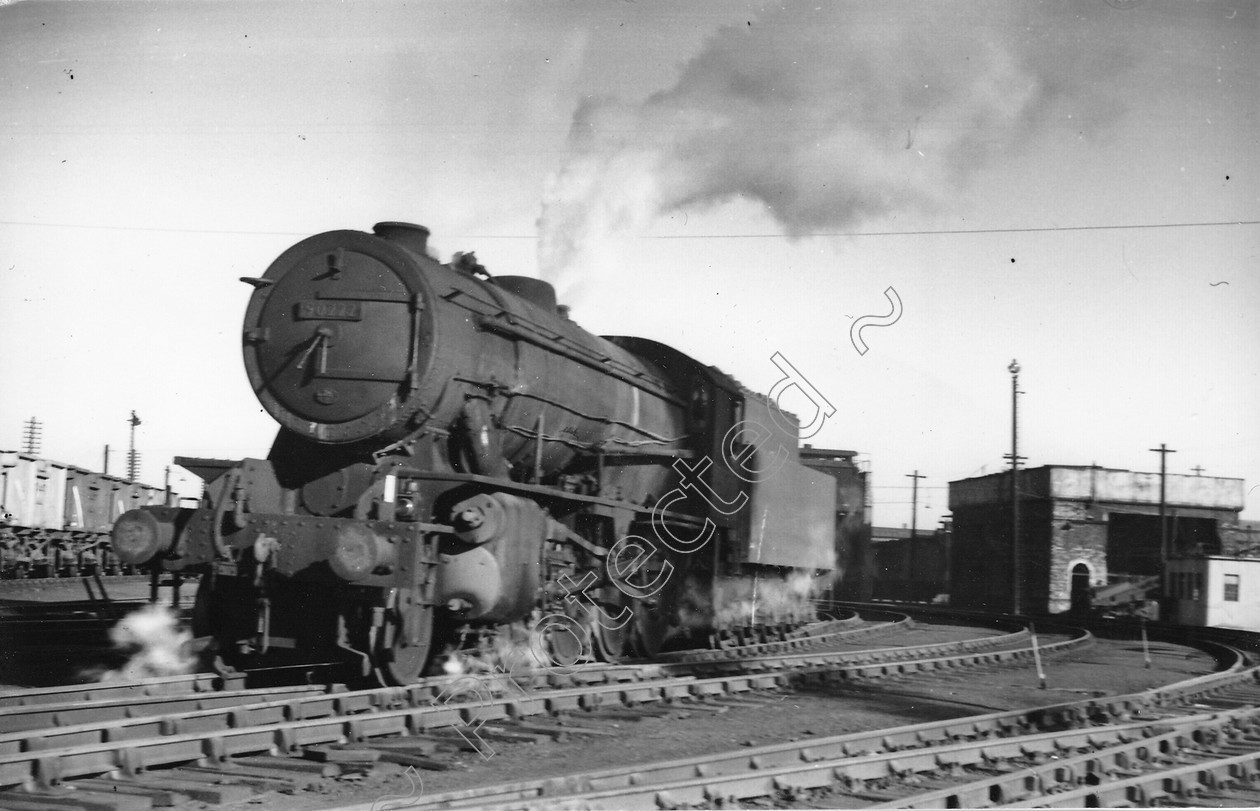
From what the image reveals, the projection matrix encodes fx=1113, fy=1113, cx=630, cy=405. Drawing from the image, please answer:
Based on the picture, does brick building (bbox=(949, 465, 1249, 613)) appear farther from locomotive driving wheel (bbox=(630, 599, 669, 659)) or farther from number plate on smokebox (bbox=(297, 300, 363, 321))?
number plate on smokebox (bbox=(297, 300, 363, 321))

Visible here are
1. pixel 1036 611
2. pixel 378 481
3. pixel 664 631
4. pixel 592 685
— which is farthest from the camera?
pixel 1036 611

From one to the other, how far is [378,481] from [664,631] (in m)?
5.13

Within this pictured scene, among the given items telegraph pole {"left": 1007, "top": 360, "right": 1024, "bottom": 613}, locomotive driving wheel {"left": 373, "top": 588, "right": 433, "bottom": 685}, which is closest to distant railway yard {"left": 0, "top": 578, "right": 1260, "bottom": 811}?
locomotive driving wheel {"left": 373, "top": 588, "right": 433, "bottom": 685}

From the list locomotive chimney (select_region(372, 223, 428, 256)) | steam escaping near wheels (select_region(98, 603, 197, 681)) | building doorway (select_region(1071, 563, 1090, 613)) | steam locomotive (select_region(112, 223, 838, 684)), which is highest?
locomotive chimney (select_region(372, 223, 428, 256))

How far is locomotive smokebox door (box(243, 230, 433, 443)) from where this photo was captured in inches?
333

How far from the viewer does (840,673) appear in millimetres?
11484

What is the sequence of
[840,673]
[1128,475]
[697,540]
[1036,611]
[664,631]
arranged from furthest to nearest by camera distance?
[1128,475]
[1036,611]
[697,540]
[664,631]
[840,673]

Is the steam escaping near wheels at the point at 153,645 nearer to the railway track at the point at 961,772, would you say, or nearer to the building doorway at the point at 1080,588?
the railway track at the point at 961,772

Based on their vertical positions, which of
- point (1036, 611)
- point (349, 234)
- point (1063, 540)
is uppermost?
point (349, 234)

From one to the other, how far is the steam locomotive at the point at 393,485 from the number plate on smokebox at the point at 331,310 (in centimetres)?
1

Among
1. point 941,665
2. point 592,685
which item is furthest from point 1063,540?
point 592,685

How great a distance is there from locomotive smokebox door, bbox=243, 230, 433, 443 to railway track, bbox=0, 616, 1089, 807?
2097mm

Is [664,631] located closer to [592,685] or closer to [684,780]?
[592,685]

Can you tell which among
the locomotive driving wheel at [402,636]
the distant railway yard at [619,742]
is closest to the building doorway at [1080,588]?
the distant railway yard at [619,742]
